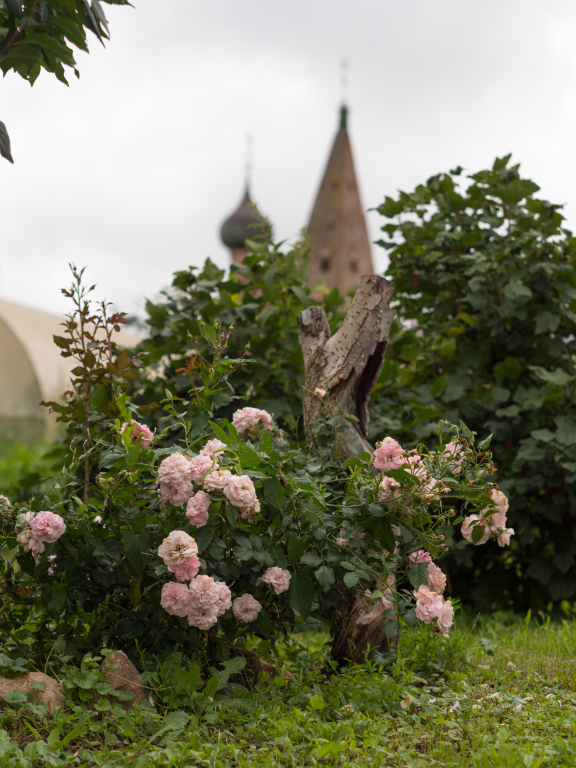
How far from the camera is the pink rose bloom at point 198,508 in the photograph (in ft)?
7.64

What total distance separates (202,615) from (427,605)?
2.41ft

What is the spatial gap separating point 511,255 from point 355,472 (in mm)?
2278

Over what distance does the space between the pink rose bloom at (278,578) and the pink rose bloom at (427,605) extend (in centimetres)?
43

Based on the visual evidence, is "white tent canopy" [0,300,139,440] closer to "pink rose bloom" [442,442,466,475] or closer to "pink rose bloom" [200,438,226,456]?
"pink rose bloom" [200,438,226,456]

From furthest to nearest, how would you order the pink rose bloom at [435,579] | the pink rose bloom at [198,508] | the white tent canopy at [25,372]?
1. the white tent canopy at [25,372]
2. the pink rose bloom at [435,579]
3. the pink rose bloom at [198,508]

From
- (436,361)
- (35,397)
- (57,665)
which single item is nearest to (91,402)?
(57,665)

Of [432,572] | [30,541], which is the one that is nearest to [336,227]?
[432,572]

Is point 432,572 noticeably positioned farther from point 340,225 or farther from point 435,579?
point 340,225

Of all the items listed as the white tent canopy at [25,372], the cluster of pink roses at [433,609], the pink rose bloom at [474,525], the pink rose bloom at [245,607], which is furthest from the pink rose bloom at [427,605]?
the white tent canopy at [25,372]

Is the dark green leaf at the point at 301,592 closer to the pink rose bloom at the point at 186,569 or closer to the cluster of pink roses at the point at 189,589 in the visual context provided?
the cluster of pink roses at the point at 189,589

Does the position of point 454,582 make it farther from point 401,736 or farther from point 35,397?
point 35,397

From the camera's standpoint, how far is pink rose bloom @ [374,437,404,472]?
Answer: 97.9 inches

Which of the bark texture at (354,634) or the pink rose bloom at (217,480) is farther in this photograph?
the bark texture at (354,634)

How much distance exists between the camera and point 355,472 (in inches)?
100
